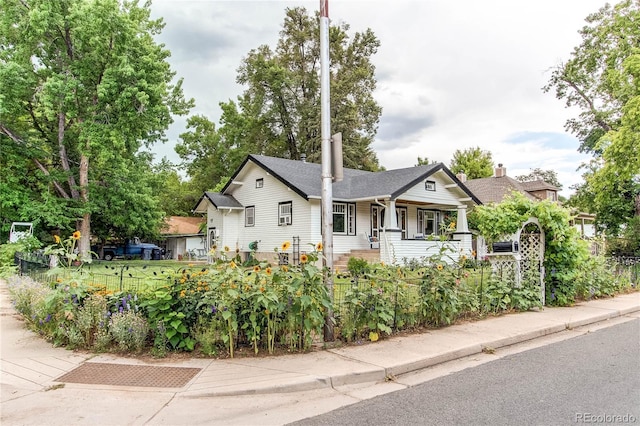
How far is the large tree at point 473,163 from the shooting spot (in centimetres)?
5062

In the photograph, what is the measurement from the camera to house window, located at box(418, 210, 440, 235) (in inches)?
922

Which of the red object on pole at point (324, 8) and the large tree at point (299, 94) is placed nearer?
the red object on pole at point (324, 8)

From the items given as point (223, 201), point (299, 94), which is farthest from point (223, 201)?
point (299, 94)

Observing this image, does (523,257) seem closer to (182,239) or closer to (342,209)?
(342,209)

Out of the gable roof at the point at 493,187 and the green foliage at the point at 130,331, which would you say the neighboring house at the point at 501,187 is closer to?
the gable roof at the point at 493,187

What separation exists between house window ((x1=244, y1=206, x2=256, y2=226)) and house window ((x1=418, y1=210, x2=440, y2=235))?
9430 mm

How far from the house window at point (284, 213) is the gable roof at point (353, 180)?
4.20ft

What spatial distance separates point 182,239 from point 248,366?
106 ft

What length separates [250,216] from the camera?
22891mm

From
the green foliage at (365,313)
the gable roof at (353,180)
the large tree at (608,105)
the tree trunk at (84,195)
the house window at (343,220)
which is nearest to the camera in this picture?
the green foliage at (365,313)

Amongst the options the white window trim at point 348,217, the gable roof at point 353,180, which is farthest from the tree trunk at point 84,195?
the white window trim at point 348,217

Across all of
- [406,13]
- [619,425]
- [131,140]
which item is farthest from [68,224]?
[619,425]

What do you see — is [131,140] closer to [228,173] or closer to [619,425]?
[228,173]

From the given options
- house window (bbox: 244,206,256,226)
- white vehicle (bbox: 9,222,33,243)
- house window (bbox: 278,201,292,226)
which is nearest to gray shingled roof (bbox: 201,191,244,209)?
house window (bbox: 244,206,256,226)
